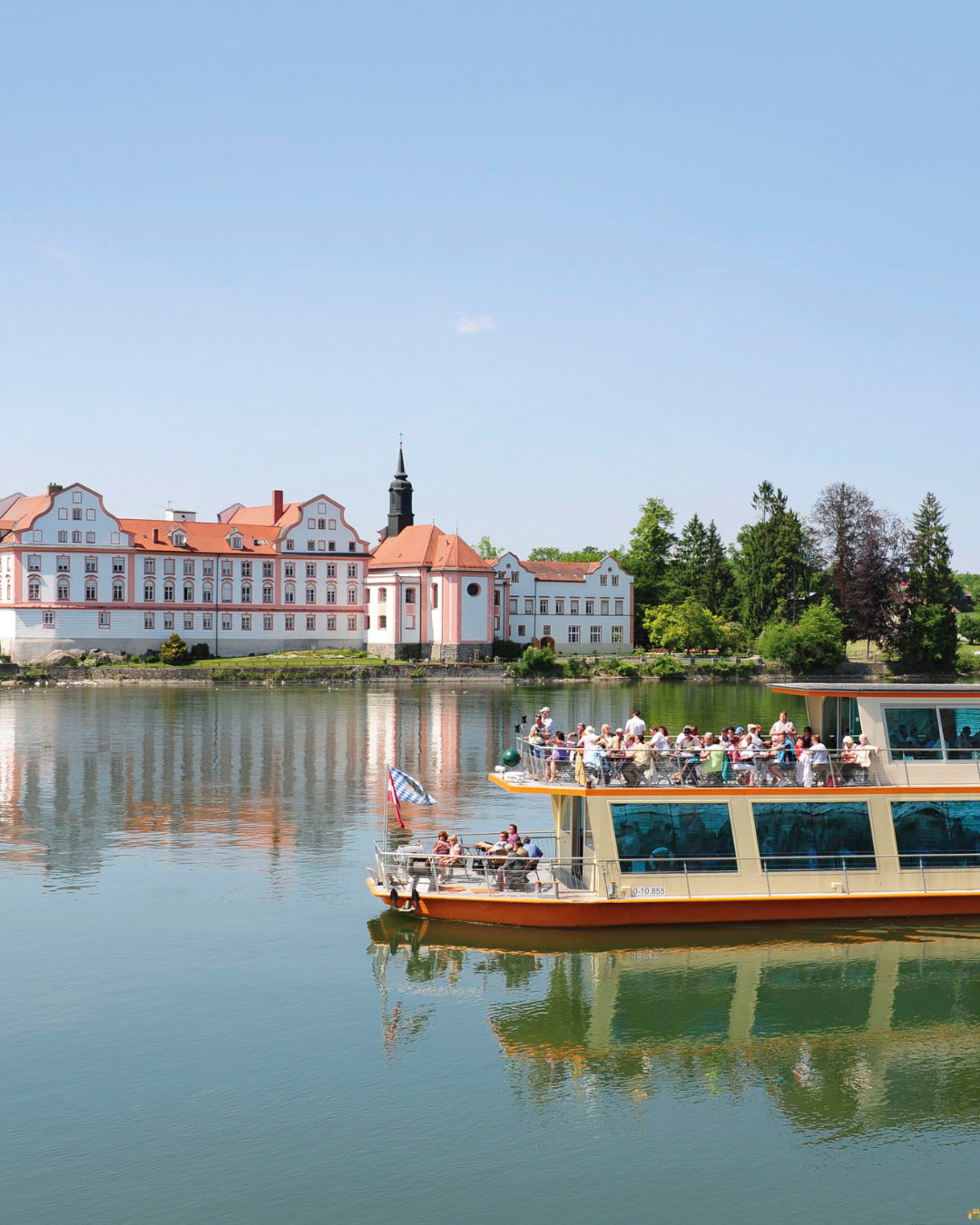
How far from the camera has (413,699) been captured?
78188 millimetres

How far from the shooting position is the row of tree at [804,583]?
106062mm

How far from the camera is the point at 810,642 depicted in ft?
335

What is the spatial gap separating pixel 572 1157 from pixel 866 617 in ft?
320

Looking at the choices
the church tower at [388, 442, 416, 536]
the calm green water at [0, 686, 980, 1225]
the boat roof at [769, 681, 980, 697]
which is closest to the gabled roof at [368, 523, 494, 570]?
the church tower at [388, 442, 416, 536]

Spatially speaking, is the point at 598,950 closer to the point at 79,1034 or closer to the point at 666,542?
the point at 79,1034

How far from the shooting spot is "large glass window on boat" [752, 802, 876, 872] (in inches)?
886

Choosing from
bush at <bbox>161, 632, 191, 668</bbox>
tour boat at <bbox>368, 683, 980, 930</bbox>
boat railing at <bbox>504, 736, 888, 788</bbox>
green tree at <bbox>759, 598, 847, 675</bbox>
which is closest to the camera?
tour boat at <bbox>368, 683, 980, 930</bbox>

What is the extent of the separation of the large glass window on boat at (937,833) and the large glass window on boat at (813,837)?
664 mm

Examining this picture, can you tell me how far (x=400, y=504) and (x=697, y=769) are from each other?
93115mm

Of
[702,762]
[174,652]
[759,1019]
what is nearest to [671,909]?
[702,762]

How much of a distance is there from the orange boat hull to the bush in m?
78.4

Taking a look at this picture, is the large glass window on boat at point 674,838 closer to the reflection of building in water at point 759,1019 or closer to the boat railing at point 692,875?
the boat railing at point 692,875

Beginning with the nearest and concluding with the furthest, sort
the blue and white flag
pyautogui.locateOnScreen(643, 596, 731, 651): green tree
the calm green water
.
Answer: the calm green water
the blue and white flag
pyautogui.locateOnScreen(643, 596, 731, 651): green tree

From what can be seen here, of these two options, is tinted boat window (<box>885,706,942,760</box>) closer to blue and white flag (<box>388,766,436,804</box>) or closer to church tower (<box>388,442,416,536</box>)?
blue and white flag (<box>388,766,436,804</box>)
